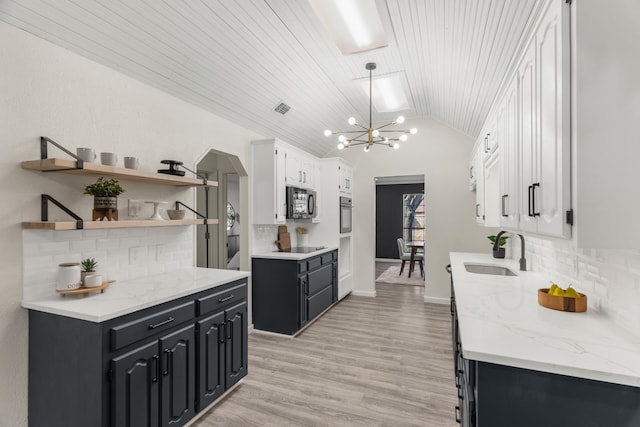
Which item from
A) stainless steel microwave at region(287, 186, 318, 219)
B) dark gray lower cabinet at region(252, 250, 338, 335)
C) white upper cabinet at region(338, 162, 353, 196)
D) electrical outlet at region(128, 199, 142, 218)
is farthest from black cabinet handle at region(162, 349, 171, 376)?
white upper cabinet at region(338, 162, 353, 196)

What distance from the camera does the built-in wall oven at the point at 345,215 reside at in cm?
521

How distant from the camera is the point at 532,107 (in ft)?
4.89

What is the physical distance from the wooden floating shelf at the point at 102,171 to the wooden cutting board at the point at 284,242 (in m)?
1.82

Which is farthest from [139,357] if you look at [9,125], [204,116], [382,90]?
[382,90]

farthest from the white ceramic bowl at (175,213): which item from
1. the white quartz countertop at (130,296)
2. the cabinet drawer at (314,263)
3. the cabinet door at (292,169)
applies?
the cabinet drawer at (314,263)

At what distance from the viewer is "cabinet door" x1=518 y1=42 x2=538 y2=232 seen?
1.45 m

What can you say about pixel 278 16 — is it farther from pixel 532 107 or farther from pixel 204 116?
pixel 532 107

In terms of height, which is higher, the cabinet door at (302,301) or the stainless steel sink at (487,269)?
the stainless steel sink at (487,269)

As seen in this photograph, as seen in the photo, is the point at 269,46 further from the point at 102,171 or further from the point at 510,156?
the point at 510,156

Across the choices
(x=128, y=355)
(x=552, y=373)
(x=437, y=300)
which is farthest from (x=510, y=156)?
(x=437, y=300)

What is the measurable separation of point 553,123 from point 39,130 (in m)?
2.70

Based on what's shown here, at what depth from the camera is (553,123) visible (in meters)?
1.22

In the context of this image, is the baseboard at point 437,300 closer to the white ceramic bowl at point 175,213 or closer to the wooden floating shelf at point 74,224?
the white ceramic bowl at point 175,213

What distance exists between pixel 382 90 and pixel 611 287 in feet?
10.6
